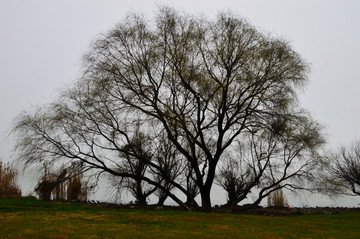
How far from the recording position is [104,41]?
17.0 m

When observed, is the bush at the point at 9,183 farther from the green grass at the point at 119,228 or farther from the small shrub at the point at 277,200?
the small shrub at the point at 277,200

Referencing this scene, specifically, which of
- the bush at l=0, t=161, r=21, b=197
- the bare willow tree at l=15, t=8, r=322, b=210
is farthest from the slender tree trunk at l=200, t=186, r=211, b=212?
the bush at l=0, t=161, r=21, b=197

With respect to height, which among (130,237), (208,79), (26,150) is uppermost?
(208,79)

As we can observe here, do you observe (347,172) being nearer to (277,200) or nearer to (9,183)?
(277,200)

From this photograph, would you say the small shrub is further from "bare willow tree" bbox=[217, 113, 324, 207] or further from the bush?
the bush

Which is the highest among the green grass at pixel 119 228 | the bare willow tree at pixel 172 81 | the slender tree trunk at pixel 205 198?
the bare willow tree at pixel 172 81

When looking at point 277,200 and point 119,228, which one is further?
point 277,200

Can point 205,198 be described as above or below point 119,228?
above

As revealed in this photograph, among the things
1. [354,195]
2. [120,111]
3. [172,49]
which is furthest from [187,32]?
[354,195]

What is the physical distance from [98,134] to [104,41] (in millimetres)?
4864

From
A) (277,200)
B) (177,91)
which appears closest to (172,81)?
(177,91)

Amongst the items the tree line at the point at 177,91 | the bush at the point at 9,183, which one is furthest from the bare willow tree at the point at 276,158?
the bush at the point at 9,183

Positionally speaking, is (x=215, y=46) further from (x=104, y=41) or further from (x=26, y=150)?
(x=26, y=150)

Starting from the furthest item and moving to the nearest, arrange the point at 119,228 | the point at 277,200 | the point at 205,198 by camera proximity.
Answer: the point at 277,200 → the point at 205,198 → the point at 119,228
